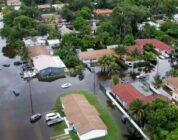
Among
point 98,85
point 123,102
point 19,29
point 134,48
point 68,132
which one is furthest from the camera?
point 19,29

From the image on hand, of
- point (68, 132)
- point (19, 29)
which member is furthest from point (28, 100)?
point (19, 29)

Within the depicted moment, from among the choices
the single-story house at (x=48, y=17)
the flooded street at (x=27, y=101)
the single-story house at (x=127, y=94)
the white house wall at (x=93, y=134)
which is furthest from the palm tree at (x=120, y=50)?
the single-story house at (x=48, y=17)

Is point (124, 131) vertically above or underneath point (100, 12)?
underneath

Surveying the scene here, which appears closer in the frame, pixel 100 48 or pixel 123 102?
pixel 123 102

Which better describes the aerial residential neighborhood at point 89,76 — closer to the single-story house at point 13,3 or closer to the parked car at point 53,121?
the parked car at point 53,121

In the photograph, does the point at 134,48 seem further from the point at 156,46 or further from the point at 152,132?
the point at 152,132

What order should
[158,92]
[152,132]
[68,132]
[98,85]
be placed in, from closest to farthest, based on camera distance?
[152,132], [68,132], [158,92], [98,85]
